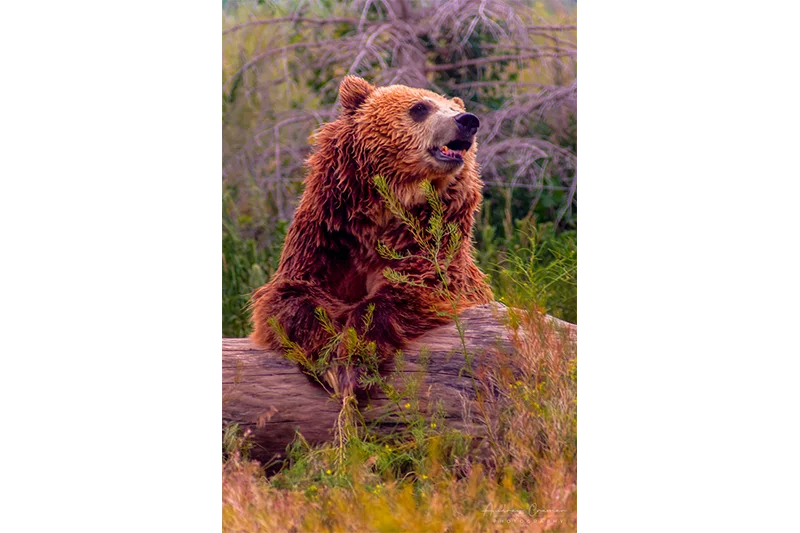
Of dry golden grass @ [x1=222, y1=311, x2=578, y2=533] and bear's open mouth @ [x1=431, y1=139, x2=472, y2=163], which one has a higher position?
bear's open mouth @ [x1=431, y1=139, x2=472, y2=163]

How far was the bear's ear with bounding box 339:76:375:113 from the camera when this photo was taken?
4.23 m

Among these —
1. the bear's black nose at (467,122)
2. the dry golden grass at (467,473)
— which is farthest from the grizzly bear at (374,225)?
the dry golden grass at (467,473)

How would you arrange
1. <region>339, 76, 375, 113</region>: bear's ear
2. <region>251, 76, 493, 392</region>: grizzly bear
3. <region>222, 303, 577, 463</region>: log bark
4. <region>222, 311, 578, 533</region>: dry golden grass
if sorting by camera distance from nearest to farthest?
<region>222, 311, 578, 533</region>: dry golden grass, <region>222, 303, 577, 463</region>: log bark, <region>251, 76, 493, 392</region>: grizzly bear, <region>339, 76, 375, 113</region>: bear's ear

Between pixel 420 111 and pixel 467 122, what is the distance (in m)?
0.22

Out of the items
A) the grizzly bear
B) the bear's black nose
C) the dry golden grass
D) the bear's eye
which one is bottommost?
the dry golden grass

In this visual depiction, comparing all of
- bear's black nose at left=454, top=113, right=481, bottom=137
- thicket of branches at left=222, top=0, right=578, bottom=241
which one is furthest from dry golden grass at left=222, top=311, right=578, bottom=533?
bear's black nose at left=454, top=113, right=481, bottom=137

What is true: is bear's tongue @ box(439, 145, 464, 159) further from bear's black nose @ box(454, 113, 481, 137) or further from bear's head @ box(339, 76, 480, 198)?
bear's black nose @ box(454, 113, 481, 137)

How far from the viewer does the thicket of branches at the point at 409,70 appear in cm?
412

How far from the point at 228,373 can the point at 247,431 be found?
0.26 metres

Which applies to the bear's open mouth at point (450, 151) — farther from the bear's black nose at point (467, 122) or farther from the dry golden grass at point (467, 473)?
the dry golden grass at point (467, 473)

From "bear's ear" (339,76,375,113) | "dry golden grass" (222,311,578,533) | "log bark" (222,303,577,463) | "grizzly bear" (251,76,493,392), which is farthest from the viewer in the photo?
"bear's ear" (339,76,375,113)

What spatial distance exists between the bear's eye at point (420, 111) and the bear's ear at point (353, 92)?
0.22m

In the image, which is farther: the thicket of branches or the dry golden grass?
the thicket of branches
